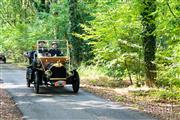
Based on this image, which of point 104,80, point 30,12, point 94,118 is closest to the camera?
point 94,118

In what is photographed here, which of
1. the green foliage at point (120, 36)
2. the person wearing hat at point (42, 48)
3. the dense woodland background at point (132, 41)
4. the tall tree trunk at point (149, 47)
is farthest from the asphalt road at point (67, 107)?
the tall tree trunk at point (149, 47)

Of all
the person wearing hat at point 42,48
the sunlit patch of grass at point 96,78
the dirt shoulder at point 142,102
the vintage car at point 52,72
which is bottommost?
the dirt shoulder at point 142,102

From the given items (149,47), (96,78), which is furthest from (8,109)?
(96,78)

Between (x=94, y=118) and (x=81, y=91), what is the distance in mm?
6673

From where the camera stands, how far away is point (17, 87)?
67.1ft

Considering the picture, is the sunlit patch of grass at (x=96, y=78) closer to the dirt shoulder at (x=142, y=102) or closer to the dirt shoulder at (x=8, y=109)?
the dirt shoulder at (x=142, y=102)

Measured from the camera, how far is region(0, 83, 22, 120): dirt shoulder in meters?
12.2

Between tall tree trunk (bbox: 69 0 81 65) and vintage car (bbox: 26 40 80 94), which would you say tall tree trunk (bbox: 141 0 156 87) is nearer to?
vintage car (bbox: 26 40 80 94)

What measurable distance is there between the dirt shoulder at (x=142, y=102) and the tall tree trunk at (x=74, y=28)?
1022cm

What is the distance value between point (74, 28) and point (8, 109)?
16.4m

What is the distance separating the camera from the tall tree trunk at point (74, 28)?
2941 centimetres

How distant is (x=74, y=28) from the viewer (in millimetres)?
29516

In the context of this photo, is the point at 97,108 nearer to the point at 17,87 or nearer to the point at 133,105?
the point at 133,105

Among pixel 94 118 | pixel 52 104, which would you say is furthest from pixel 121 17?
pixel 94 118
